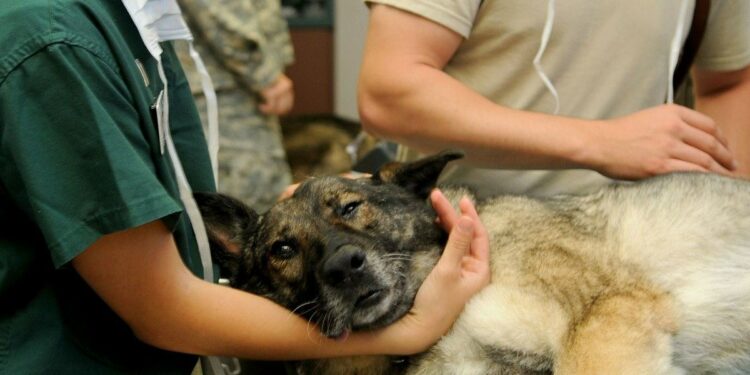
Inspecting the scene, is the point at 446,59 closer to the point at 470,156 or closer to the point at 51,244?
the point at 470,156

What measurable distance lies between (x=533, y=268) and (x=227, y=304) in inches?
28.6

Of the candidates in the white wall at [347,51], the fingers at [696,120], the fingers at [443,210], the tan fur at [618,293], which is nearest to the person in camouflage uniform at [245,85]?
the fingers at [443,210]

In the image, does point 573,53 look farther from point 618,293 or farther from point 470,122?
point 618,293

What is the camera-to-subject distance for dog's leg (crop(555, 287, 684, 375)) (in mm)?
1424

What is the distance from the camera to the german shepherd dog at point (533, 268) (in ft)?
4.96

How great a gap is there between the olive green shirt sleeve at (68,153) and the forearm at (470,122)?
0.82 metres

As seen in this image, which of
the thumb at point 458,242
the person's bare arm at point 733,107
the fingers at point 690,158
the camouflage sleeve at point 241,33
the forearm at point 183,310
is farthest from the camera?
the camouflage sleeve at point 241,33

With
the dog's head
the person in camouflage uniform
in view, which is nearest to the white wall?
the person in camouflage uniform

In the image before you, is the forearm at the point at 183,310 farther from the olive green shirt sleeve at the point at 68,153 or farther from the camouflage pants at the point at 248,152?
the camouflage pants at the point at 248,152

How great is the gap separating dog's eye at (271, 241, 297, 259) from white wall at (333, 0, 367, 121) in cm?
466

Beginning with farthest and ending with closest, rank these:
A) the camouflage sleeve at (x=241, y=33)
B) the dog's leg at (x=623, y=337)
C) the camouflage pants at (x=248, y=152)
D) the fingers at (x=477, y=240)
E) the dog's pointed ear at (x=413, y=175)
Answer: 1. the camouflage pants at (x=248, y=152)
2. the camouflage sleeve at (x=241, y=33)
3. the dog's pointed ear at (x=413, y=175)
4. the fingers at (x=477, y=240)
5. the dog's leg at (x=623, y=337)

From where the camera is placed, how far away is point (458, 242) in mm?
1558

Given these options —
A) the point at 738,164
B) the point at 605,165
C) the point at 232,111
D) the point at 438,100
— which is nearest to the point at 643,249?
the point at 605,165

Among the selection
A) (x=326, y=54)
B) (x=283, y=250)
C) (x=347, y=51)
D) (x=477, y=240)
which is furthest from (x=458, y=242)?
(x=326, y=54)
